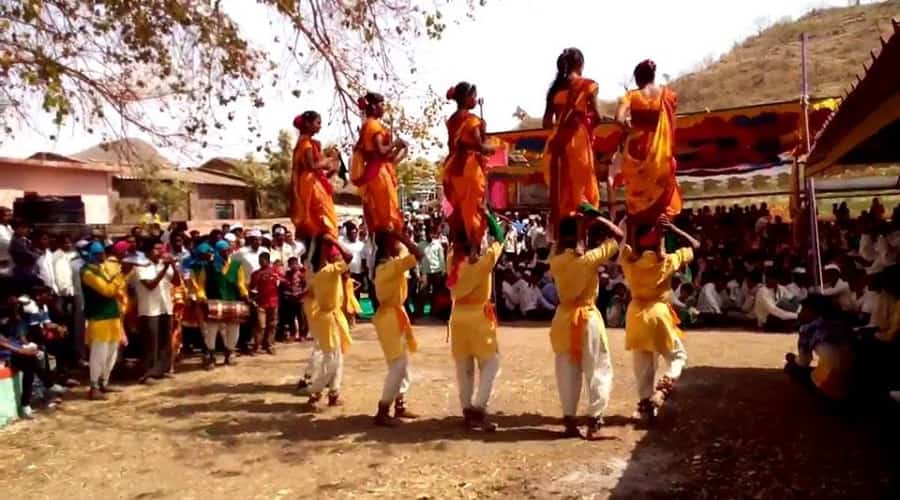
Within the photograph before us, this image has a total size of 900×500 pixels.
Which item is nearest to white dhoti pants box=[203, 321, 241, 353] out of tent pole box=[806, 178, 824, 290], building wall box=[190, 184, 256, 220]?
tent pole box=[806, 178, 824, 290]

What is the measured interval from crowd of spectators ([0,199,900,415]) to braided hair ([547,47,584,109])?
1.23 meters

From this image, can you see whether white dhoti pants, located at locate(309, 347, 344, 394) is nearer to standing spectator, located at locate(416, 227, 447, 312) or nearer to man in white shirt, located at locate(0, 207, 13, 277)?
man in white shirt, located at locate(0, 207, 13, 277)

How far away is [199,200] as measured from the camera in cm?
2911

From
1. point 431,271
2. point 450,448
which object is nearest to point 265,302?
point 431,271

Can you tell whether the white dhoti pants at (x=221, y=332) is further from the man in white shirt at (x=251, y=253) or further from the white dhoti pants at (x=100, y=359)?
the white dhoti pants at (x=100, y=359)

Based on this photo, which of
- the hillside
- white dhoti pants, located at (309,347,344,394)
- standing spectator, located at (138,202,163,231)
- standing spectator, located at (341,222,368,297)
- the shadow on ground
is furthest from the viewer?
the hillside

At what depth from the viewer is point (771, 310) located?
11.7 metres

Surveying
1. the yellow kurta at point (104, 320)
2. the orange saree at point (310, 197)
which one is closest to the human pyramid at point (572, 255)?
the orange saree at point (310, 197)

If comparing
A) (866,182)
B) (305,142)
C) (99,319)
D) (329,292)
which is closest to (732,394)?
(329,292)

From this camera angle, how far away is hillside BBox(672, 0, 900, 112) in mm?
32878

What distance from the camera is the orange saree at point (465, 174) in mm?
6715

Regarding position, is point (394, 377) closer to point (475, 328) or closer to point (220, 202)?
point (475, 328)

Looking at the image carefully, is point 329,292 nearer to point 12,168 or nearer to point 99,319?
point 99,319

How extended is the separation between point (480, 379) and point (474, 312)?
21.0 inches
